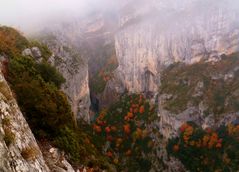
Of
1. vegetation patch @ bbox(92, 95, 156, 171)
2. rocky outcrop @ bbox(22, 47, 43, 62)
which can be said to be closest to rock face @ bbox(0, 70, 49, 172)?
rocky outcrop @ bbox(22, 47, 43, 62)

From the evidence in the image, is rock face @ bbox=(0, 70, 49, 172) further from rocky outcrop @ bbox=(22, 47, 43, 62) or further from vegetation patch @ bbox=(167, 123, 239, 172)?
vegetation patch @ bbox=(167, 123, 239, 172)

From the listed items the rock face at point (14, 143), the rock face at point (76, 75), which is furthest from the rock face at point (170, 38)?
the rock face at point (14, 143)

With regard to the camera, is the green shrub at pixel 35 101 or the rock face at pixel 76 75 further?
the rock face at pixel 76 75

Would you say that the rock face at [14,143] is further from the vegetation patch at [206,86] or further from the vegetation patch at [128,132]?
the vegetation patch at [206,86]

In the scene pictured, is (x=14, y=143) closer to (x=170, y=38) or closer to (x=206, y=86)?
(x=206, y=86)

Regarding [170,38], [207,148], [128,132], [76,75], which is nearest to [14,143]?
[76,75]

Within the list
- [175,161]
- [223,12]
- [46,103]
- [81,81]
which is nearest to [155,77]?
[223,12]

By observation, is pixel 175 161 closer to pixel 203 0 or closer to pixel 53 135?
pixel 203 0
